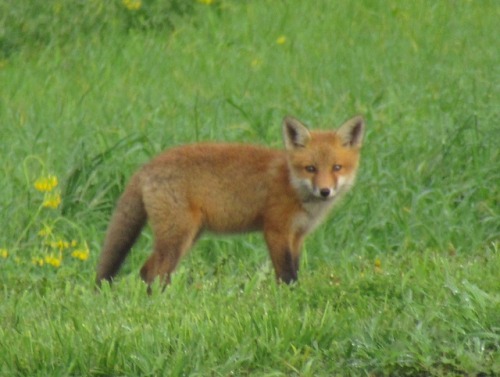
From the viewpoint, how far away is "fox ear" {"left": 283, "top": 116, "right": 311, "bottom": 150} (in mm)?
7844

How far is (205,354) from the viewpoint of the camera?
213 inches

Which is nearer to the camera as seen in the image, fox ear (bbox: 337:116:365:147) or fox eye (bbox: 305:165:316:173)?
fox eye (bbox: 305:165:316:173)

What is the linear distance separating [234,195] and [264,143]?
2166 millimetres

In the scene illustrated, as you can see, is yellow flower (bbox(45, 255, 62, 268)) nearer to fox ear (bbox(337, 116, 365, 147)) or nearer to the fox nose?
Answer: the fox nose

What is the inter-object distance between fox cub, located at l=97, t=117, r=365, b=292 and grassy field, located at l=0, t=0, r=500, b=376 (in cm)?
24

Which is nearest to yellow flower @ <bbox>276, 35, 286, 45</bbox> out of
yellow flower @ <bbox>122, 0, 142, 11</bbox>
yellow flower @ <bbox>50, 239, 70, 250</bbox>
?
yellow flower @ <bbox>122, 0, 142, 11</bbox>

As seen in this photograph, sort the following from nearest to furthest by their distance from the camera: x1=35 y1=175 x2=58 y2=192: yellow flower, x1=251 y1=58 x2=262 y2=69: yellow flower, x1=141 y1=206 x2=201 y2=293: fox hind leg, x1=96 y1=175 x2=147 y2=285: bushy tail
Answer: x1=141 y1=206 x2=201 y2=293: fox hind leg, x1=96 y1=175 x2=147 y2=285: bushy tail, x1=35 y1=175 x2=58 y2=192: yellow flower, x1=251 y1=58 x2=262 y2=69: yellow flower

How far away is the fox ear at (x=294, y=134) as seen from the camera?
784 centimetres

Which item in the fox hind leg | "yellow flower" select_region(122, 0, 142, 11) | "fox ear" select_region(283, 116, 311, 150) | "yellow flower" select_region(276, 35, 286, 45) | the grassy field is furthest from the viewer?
"yellow flower" select_region(122, 0, 142, 11)

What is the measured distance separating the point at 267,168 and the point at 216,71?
460 centimetres

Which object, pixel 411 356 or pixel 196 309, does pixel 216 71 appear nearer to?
pixel 196 309

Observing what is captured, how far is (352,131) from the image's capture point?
26.0 ft

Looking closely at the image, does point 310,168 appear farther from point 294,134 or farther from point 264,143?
point 264,143

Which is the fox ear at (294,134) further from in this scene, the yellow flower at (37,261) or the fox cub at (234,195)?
the yellow flower at (37,261)
